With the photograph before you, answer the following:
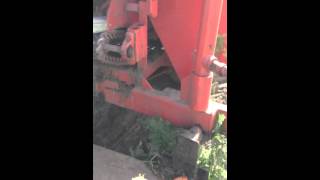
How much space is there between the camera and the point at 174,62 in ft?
10.3

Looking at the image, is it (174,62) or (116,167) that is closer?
(116,167)

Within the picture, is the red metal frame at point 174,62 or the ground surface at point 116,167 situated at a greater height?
the red metal frame at point 174,62

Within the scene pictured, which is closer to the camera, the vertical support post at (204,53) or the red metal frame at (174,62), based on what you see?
the vertical support post at (204,53)

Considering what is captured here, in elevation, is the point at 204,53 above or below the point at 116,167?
above

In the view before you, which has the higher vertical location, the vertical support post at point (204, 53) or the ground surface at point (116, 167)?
the vertical support post at point (204, 53)

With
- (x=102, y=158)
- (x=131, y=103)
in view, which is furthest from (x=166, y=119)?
(x=102, y=158)

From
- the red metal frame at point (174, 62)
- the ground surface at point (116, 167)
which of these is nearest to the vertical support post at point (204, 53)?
the red metal frame at point (174, 62)

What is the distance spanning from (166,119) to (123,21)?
96 centimetres

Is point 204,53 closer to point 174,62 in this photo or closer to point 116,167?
point 174,62

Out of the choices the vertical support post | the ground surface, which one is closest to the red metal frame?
the vertical support post

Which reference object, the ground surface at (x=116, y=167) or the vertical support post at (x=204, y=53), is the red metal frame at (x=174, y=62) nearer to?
the vertical support post at (x=204, y=53)

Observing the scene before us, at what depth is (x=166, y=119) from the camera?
3084 millimetres

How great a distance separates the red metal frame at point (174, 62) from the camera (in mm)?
2857

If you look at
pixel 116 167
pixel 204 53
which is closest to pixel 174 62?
pixel 204 53
